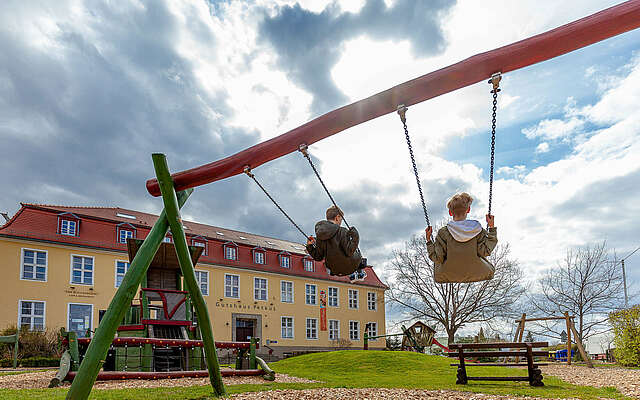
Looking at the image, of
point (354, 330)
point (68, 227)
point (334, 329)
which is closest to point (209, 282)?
point (68, 227)

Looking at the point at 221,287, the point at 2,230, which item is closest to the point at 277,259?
the point at 221,287

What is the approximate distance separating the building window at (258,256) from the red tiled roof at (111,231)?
43 cm

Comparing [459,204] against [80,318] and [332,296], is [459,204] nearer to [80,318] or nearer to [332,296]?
[80,318]

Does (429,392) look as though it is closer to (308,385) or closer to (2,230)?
(308,385)

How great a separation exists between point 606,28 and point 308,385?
25.1 ft

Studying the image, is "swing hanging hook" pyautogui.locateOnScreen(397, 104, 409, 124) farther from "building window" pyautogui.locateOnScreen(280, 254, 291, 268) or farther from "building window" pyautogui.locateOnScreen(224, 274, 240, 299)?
"building window" pyautogui.locateOnScreen(280, 254, 291, 268)

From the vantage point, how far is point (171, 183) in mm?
7000

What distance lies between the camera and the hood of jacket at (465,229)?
6.14 m

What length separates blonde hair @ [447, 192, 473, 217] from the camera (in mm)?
6574

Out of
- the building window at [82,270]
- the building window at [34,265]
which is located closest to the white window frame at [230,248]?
the building window at [82,270]

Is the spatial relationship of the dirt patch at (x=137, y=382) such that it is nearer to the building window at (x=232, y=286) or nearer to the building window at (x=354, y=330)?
the building window at (x=232, y=286)

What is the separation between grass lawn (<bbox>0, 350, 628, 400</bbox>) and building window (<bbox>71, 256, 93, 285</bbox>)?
15743 millimetres

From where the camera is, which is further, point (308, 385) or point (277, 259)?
point (277, 259)

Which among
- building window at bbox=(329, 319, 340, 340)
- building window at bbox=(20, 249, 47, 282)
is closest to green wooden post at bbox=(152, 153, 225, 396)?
building window at bbox=(20, 249, 47, 282)
